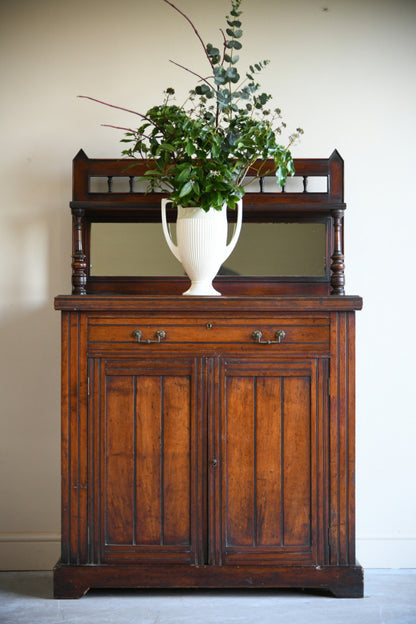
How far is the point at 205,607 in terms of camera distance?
229 centimetres

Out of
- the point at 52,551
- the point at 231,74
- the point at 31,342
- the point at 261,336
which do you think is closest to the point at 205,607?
the point at 52,551

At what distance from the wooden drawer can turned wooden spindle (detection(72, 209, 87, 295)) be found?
0.33 m

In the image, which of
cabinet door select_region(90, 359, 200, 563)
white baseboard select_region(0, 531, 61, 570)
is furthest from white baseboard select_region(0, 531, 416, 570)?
cabinet door select_region(90, 359, 200, 563)

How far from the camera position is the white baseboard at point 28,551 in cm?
274

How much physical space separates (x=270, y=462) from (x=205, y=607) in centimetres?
64

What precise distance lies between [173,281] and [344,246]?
0.88 metres

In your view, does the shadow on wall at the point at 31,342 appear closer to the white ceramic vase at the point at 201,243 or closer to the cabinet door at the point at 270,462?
the white ceramic vase at the point at 201,243

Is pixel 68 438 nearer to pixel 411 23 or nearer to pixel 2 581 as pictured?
pixel 2 581

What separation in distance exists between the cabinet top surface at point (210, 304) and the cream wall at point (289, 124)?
0.59m

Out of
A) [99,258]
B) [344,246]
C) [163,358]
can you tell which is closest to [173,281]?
[99,258]

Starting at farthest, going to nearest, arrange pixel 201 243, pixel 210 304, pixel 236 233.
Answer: pixel 236 233, pixel 201 243, pixel 210 304

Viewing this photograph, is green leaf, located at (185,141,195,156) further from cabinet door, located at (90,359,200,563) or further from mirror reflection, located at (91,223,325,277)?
cabinet door, located at (90,359,200,563)

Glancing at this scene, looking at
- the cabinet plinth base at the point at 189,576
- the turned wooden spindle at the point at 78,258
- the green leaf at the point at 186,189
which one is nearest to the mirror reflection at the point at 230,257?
the turned wooden spindle at the point at 78,258

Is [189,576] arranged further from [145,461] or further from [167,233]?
[167,233]
